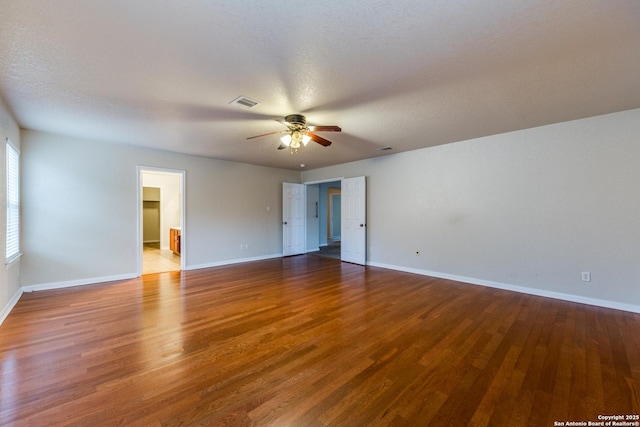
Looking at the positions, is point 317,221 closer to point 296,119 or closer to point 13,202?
point 296,119

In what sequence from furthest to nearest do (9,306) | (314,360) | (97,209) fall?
(97,209) < (9,306) < (314,360)

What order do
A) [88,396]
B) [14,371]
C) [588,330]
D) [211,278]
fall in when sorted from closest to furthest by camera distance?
[88,396] → [14,371] → [588,330] → [211,278]

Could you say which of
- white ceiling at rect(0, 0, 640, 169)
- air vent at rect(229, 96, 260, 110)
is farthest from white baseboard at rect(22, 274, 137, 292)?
air vent at rect(229, 96, 260, 110)

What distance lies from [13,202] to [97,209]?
40.6 inches

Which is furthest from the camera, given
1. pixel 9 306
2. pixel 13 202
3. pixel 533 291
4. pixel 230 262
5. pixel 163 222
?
pixel 163 222

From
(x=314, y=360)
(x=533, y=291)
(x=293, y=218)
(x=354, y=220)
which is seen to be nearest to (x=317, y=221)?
(x=293, y=218)

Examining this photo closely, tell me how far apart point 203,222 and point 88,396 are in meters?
4.36

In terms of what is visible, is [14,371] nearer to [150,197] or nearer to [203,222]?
[203,222]

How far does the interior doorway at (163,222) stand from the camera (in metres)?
5.63

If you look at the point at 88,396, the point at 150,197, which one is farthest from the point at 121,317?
the point at 150,197

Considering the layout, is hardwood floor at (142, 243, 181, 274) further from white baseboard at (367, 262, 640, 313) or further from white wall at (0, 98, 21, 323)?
white baseboard at (367, 262, 640, 313)

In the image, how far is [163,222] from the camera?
877 centimetres

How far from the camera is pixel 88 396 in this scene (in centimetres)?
176

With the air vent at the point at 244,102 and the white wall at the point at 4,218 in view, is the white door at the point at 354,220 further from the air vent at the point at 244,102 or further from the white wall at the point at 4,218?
the white wall at the point at 4,218
